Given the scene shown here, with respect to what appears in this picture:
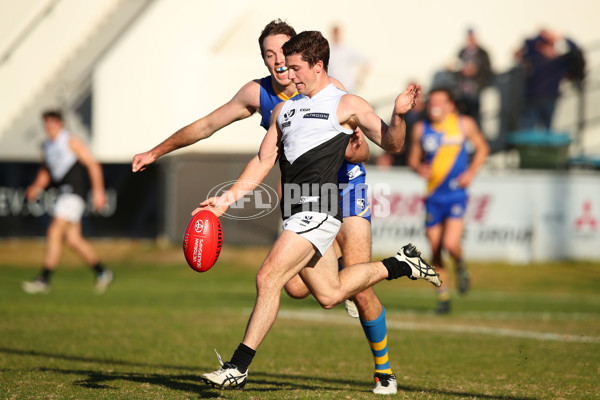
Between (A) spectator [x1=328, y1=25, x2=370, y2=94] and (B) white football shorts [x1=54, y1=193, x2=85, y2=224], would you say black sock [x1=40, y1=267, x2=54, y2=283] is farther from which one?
(A) spectator [x1=328, y1=25, x2=370, y2=94]

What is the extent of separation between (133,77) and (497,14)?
→ 11.8 metres

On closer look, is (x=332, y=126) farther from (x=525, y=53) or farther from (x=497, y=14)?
(x=497, y=14)

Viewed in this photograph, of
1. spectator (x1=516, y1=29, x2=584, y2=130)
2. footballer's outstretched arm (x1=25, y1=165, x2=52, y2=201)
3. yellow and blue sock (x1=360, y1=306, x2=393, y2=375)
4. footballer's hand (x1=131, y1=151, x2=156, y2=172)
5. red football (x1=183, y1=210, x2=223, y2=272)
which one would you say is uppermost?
spectator (x1=516, y1=29, x2=584, y2=130)

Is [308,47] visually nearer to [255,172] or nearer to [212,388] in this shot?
[255,172]

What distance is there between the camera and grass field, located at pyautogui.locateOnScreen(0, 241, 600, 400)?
678 cm

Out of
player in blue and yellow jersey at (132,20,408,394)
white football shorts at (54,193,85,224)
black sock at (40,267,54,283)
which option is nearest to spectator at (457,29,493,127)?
white football shorts at (54,193,85,224)

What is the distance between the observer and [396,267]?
6820mm

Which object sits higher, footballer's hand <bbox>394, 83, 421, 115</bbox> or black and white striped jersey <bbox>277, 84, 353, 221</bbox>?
footballer's hand <bbox>394, 83, 421, 115</bbox>

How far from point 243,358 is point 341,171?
1.71 metres

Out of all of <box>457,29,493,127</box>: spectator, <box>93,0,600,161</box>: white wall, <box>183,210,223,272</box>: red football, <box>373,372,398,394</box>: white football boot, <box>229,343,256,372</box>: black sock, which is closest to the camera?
<box>229,343,256,372</box>: black sock

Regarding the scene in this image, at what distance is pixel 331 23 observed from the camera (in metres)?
27.4

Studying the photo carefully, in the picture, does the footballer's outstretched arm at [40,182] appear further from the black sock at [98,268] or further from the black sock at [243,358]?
the black sock at [243,358]

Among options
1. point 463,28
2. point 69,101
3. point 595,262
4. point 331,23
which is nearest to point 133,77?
point 69,101

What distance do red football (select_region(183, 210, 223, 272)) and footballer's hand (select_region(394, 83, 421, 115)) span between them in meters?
1.45
